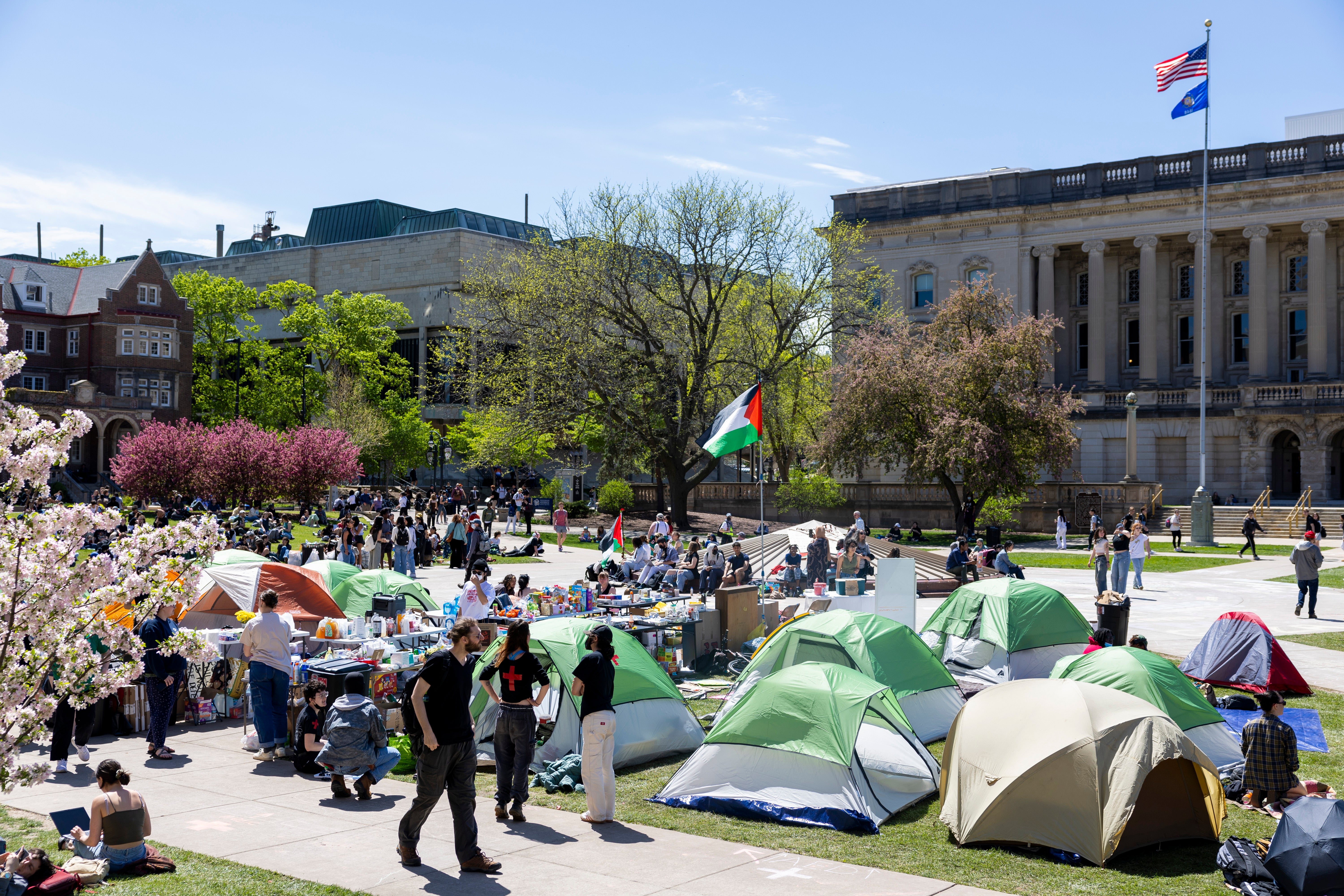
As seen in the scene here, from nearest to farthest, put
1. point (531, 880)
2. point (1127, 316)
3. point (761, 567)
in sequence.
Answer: point (531, 880) → point (761, 567) → point (1127, 316)

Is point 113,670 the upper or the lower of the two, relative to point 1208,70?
lower

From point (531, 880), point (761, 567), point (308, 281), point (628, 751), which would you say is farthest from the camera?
point (308, 281)

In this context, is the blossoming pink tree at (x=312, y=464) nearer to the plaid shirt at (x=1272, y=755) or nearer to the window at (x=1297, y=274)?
the plaid shirt at (x=1272, y=755)

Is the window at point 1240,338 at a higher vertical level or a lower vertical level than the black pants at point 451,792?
higher

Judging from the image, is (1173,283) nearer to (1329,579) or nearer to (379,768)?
(1329,579)

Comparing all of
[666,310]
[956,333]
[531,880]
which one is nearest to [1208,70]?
[956,333]

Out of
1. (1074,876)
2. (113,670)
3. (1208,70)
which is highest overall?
(1208,70)

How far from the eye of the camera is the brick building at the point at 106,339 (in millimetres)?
69500

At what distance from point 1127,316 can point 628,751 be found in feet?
211

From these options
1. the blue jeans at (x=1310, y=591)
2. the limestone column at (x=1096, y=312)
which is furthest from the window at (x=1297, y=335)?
the blue jeans at (x=1310, y=591)

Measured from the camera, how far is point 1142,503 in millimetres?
51844

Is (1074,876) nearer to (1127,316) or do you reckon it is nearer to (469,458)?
(469,458)

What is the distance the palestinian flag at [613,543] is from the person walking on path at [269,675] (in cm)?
1479

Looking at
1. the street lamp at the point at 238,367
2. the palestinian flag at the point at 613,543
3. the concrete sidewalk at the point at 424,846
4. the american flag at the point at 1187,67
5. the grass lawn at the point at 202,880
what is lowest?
the concrete sidewalk at the point at 424,846
